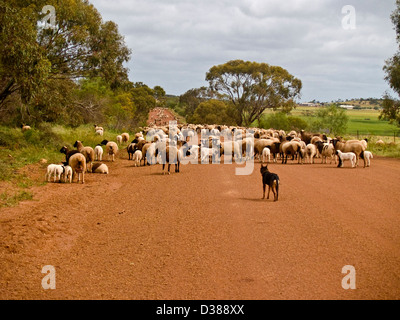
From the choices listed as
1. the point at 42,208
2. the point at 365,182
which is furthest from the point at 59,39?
the point at 365,182

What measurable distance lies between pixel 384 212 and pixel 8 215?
915 centimetres

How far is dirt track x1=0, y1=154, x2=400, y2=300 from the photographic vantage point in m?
6.41

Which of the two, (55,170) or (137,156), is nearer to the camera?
(55,170)

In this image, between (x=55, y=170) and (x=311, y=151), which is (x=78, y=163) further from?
(x=311, y=151)

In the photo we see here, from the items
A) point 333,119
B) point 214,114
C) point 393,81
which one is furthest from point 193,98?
point 393,81

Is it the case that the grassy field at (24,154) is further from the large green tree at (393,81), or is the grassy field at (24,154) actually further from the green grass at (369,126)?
the green grass at (369,126)

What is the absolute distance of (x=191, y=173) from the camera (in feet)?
61.0

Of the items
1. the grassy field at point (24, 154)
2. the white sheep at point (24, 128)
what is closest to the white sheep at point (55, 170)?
the grassy field at point (24, 154)

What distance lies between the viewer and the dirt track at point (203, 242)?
21.0 ft

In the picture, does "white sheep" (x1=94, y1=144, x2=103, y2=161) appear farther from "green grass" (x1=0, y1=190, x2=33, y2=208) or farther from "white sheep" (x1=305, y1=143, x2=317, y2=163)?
"white sheep" (x1=305, y1=143, x2=317, y2=163)

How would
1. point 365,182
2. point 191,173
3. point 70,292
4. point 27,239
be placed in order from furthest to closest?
point 191,173
point 365,182
point 27,239
point 70,292

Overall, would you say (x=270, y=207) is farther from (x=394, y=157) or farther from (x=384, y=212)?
(x=394, y=157)

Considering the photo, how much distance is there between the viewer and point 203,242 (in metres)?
8.55

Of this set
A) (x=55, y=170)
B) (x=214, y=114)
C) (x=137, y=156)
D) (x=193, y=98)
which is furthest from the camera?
(x=193, y=98)
